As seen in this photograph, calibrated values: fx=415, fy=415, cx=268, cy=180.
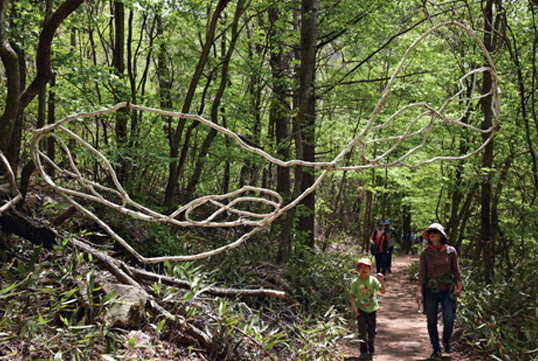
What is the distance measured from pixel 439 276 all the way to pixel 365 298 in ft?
3.26

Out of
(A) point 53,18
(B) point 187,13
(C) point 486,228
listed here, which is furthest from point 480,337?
(B) point 187,13

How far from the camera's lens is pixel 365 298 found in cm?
559

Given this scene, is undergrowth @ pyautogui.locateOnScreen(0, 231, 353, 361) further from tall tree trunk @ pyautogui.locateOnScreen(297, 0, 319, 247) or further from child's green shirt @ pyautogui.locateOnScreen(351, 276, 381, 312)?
tall tree trunk @ pyautogui.locateOnScreen(297, 0, 319, 247)

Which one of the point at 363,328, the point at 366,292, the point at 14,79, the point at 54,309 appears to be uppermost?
the point at 14,79

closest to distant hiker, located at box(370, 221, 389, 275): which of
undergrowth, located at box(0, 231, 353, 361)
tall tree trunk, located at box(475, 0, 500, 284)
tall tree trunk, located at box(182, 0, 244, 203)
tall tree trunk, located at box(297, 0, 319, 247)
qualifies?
tall tree trunk, located at box(297, 0, 319, 247)

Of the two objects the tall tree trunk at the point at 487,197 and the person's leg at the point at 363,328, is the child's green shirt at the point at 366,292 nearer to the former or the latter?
the person's leg at the point at 363,328

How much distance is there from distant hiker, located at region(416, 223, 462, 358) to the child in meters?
0.59

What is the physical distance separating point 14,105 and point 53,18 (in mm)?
1120

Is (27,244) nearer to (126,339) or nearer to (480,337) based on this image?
(126,339)

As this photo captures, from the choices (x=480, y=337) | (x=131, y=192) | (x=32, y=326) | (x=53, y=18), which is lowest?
(x=480, y=337)

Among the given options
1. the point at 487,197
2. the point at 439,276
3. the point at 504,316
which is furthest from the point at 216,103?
the point at 504,316

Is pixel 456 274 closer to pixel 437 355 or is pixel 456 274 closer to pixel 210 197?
pixel 437 355

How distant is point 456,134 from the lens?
9953mm

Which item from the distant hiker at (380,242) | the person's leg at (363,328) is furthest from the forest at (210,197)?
the distant hiker at (380,242)
